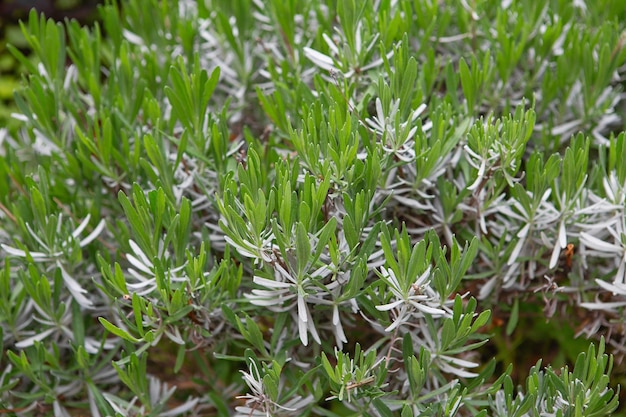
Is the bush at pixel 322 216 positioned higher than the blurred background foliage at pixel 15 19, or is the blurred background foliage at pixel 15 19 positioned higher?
the bush at pixel 322 216

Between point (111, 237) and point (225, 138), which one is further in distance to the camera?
point (111, 237)

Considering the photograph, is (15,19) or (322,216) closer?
(322,216)

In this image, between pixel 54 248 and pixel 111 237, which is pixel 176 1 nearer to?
pixel 111 237

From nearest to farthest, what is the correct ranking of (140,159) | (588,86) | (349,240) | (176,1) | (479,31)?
(349,240), (140,159), (588,86), (479,31), (176,1)

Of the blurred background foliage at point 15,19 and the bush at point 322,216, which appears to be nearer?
the bush at point 322,216

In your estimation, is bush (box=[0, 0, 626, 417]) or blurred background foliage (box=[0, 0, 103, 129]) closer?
bush (box=[0, 0, 626, 417])

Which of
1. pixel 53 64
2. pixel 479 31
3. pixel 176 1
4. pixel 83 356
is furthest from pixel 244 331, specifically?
pixel 176 1

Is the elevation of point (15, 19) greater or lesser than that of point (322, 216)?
lesser

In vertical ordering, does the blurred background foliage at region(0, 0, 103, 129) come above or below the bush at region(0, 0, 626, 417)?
below
